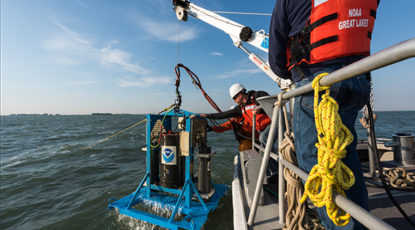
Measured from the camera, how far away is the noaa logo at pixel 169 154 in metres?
4.09

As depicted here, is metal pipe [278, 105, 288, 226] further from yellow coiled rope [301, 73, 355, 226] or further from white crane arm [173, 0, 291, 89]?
white crane arm [173, 0, 291, 89]

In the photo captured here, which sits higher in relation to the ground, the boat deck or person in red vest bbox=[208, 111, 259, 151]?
person in red vest bbox=[208, 111, 259, 151]

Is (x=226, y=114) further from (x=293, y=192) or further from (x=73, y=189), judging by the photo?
(x=73, y=189)

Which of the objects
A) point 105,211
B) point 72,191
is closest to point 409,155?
point 105,211

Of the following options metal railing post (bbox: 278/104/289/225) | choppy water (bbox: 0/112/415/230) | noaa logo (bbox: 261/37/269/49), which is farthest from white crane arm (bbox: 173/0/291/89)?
choppy water (bbox: 0/112/415/230)

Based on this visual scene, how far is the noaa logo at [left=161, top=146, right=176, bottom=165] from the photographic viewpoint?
409 cm

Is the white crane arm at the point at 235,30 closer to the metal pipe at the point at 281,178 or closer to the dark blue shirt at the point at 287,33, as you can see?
the dark blue shirt at the point at 287,33

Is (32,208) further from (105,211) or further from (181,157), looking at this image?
(181,157)

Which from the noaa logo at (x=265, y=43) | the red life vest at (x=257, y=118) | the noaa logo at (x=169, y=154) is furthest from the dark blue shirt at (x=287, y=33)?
the noaa logo at (x=265, y=43)

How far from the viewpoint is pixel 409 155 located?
370 cm

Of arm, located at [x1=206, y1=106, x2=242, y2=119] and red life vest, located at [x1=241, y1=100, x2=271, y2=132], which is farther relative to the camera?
arm, located at [x1=206, y1=106, x2=242, y2=119]

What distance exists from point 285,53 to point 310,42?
33 cm

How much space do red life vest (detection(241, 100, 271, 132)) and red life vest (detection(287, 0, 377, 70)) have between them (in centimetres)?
321

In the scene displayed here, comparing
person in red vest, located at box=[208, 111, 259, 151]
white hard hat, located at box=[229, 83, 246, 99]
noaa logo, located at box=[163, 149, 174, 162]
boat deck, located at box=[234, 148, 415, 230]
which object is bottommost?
boat deck, located at box=[234, 148, 415, 230]
